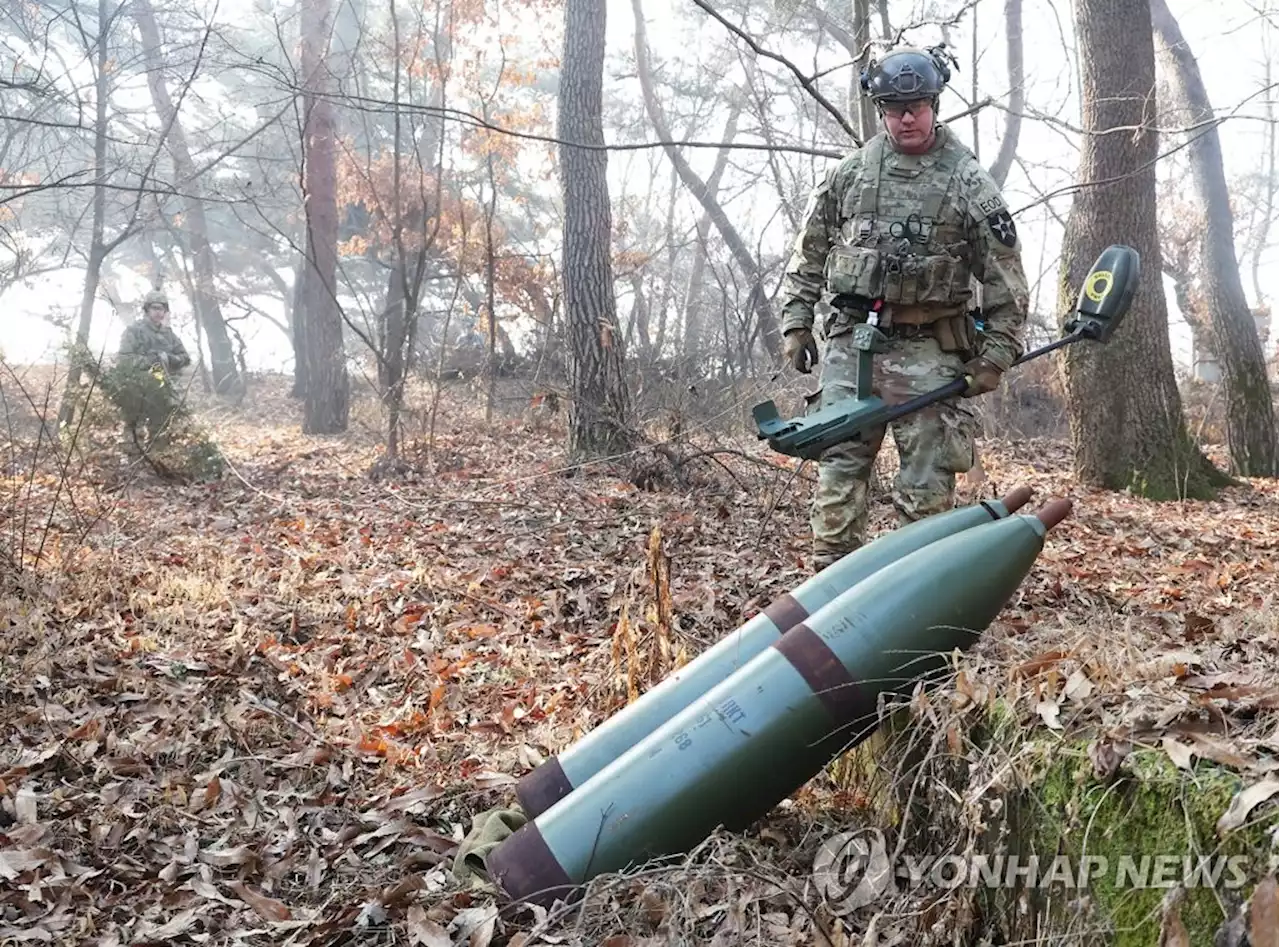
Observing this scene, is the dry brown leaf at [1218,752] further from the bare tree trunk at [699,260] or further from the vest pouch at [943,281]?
the bare tree trunk at [699,260]

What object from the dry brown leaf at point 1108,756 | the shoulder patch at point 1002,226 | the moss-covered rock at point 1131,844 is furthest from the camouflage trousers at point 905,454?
the dry brown leaf at point 1108,756

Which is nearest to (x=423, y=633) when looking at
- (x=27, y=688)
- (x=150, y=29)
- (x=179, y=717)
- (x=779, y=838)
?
(x=179, y=717)

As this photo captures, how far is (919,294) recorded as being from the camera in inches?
166

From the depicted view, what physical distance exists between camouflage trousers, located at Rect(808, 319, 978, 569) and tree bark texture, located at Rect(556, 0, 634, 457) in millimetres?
4249

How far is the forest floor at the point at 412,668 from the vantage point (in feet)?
9.27

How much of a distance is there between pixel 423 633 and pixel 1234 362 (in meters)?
8.28

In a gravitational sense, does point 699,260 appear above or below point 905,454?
above

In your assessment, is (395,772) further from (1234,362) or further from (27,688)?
(1234,362)

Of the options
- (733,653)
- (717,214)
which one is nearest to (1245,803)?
(733,653)

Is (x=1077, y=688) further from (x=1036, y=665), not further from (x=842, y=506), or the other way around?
(x=842, y=506)

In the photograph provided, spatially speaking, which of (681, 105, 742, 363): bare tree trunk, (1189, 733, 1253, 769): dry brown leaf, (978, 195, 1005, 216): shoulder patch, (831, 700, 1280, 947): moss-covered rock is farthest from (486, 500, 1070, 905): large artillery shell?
(681, 105, 742, 363): bare tree trunk

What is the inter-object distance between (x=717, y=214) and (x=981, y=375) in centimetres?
1198

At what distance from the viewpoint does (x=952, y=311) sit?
4.29 meters

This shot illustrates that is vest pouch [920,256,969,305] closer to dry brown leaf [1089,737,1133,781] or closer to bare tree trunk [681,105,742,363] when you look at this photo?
dry brown leaf [1089,737,1133,781]
